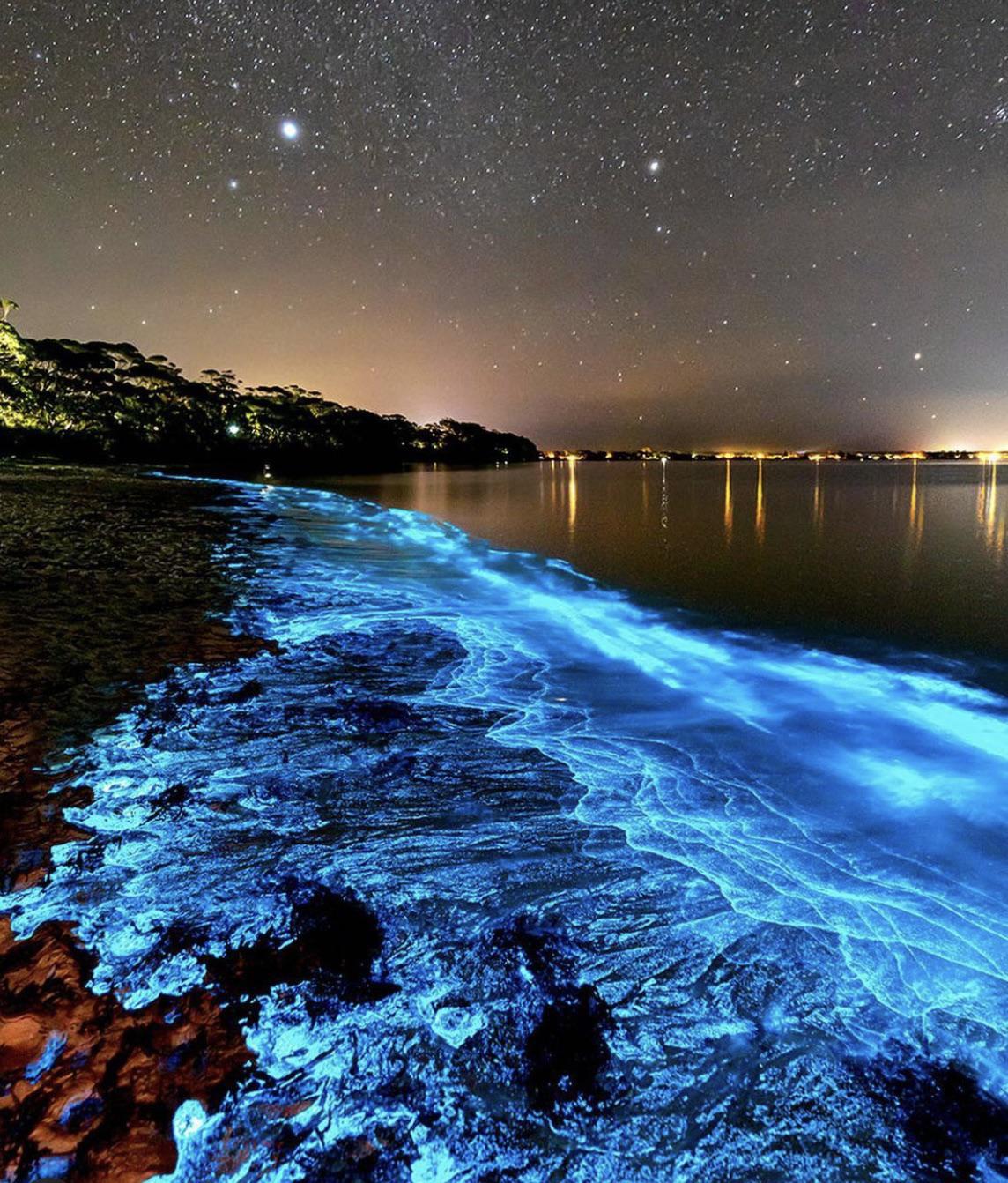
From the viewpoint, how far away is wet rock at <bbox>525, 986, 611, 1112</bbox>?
7.16ft

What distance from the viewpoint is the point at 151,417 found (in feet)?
231

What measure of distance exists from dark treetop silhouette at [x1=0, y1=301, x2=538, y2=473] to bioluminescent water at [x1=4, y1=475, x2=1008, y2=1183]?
67873mm

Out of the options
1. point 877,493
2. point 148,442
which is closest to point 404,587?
point 877,493

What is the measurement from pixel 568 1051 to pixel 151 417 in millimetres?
82215

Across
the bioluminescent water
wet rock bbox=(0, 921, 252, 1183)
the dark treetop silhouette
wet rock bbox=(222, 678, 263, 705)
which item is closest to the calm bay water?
the bioluminescent water

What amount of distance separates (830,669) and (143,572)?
439 inches

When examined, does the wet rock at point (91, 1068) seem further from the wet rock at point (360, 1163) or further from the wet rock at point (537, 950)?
the wet rock at point (537, 950)

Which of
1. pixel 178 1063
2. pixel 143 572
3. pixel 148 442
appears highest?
pixel 148 442

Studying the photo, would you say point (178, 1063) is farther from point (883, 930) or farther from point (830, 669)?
point (830, 669)

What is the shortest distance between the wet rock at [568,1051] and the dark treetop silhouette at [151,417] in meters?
70.2

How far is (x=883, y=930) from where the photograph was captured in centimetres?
313

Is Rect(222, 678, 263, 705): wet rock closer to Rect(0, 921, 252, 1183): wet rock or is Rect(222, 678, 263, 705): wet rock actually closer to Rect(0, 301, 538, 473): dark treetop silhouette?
Rect(0, 921, 252, 1183): wet rock

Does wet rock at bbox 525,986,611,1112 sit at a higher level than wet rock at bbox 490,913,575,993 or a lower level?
lower

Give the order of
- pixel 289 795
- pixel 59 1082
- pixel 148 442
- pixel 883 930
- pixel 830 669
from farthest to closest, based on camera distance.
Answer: pixel 148 442
pixel 830 669
pixel 289 795
pixel 883 930
pixel 59 1082
